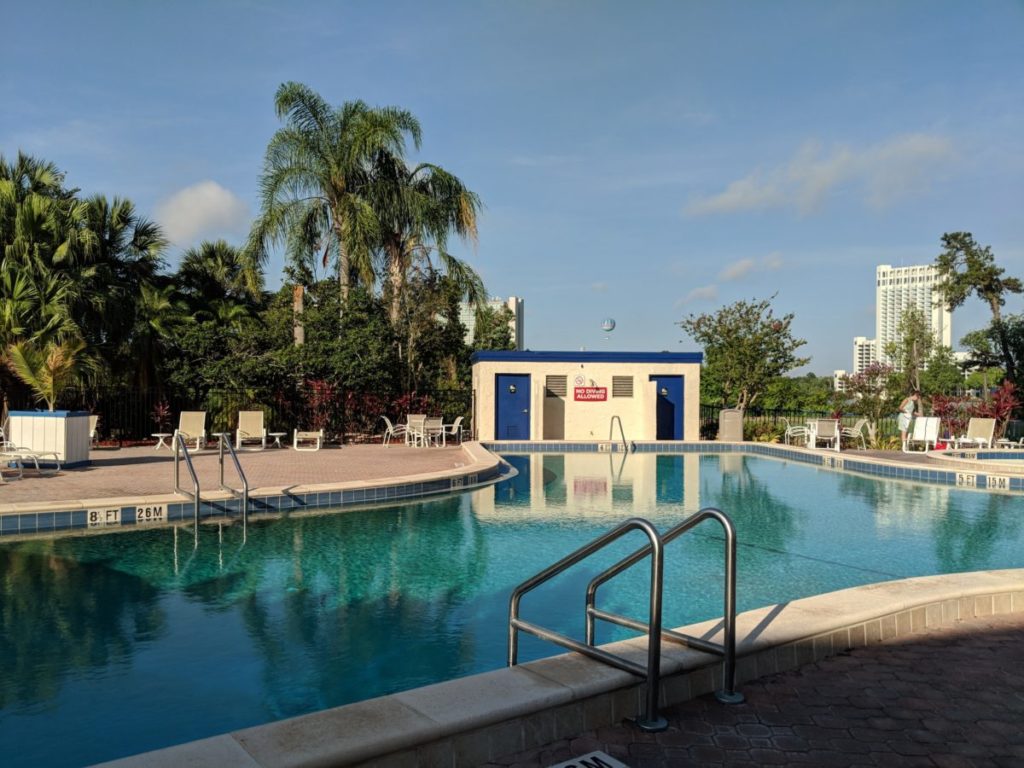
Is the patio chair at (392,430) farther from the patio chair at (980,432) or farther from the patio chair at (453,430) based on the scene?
the patio chair at (980,432)

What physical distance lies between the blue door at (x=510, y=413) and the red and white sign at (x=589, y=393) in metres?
1.49

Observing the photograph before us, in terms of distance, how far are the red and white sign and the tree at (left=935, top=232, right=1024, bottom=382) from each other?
1724 cm

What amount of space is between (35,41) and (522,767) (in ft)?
53.4

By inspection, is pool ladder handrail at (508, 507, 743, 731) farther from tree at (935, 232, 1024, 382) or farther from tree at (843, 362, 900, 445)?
tree at (935, 232, 1024, 382)

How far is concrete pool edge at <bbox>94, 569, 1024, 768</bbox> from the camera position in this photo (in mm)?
2586

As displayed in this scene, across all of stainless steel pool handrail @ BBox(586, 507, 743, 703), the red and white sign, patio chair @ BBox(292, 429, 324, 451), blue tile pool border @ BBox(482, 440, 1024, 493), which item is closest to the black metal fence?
patio chair @ BBox(292, 429, 324, 451)

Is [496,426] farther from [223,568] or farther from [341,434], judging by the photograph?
[223,568]

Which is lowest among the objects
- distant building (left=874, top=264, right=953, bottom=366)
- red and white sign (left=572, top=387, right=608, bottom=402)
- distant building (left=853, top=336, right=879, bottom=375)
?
red and white sign (left=572, top=387, right=608, bottom=402)

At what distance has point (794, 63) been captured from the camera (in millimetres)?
16922

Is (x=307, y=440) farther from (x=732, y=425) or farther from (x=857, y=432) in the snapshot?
(x=857, y=432)

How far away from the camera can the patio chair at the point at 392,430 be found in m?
19.4

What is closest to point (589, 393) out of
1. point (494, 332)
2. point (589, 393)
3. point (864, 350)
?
point (589, 393)

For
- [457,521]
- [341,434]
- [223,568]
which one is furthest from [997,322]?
[223,568]

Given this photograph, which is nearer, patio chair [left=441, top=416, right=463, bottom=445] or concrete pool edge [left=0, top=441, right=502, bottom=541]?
concrete pool edge [left=0, top=441, right=502, bottom=541]
